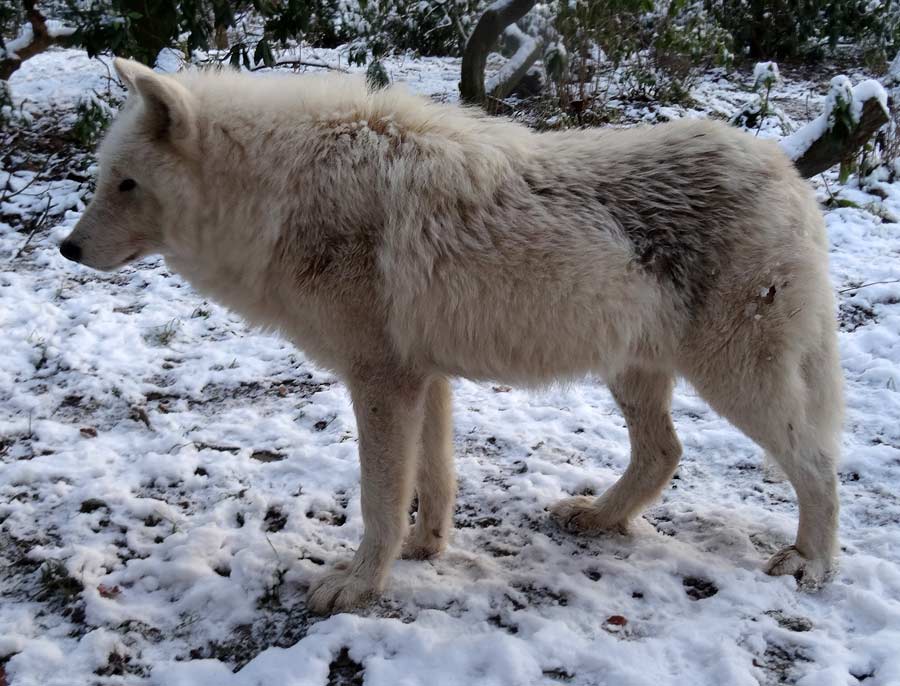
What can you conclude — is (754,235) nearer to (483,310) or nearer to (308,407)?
(483,310)

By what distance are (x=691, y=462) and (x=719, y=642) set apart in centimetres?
161

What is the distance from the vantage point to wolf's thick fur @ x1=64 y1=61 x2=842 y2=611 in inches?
119

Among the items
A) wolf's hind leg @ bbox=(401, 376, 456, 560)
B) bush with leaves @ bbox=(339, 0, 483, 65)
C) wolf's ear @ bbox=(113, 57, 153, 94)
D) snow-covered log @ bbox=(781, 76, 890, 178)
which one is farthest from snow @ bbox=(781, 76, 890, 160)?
wolf's ear @ bbox=(113, 57, 153, 94)

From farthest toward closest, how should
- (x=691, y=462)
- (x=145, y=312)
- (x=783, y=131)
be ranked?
(x=783, y=131) → (x=145, y=312) → (x=691, y=462)

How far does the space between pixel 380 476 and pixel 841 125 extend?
18.1 feet

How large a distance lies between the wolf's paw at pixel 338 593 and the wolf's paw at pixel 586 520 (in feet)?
3.41

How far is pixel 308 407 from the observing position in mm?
4750

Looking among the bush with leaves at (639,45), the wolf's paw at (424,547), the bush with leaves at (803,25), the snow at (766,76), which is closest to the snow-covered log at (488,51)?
→ the bush with leaves at (639,45)

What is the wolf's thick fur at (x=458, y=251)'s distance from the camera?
302 centimetres

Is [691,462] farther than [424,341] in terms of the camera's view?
Yes

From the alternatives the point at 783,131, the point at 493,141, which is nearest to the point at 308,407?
the point at 493,141

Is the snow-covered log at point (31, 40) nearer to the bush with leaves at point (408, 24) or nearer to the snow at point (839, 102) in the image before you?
the bush with leaves at point (408, 24)

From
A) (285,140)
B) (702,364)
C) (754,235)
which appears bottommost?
(702,364)

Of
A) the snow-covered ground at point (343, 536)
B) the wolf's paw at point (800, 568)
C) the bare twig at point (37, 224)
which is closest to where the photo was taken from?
the snow-covered ground at point (343, 536)
